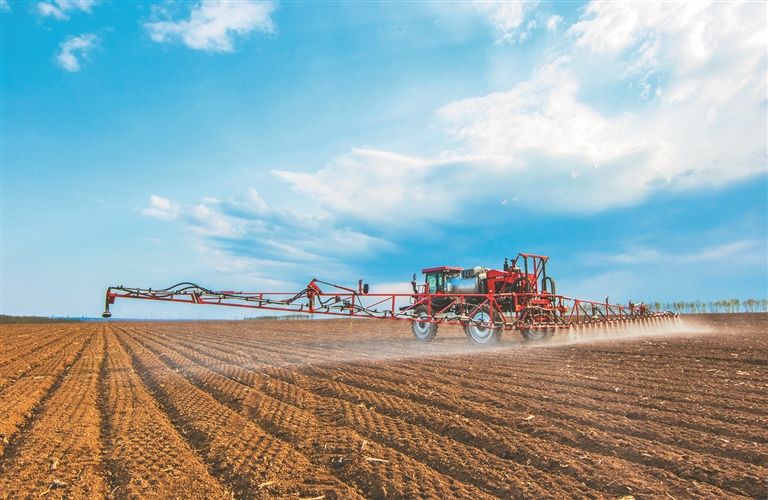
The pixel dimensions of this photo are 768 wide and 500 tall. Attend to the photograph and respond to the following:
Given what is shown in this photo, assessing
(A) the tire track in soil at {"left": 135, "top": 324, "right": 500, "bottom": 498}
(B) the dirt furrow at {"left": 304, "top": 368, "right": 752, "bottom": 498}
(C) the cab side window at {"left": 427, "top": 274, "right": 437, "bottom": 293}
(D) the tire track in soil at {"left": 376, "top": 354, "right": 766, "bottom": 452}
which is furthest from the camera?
(C) the cab side window at {"left": 427, "top": 274, "right": 437, "bottom": 293}

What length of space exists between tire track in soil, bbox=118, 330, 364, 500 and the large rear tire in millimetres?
9131

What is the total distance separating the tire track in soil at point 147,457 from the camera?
11.2 feet

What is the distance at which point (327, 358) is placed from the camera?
35.6 feet

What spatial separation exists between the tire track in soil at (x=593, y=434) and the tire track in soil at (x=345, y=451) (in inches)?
56.6

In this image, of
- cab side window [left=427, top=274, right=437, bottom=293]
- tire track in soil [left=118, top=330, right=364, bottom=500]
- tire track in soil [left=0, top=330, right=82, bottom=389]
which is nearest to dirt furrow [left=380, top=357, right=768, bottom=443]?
tire track in soil [left=118, top=330, right=364, bottom=500]

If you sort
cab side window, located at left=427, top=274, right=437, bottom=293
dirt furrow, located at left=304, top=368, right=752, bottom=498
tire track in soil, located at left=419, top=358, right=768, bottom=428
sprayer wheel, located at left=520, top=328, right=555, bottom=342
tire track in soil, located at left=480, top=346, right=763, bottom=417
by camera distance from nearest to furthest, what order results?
dirt furrow, located at left=304, top=368, right=752, bottom=498, tire track in soil, located at left=419, top=358, right=768, bottom=428, tire track in soil, located at left=480, top=346, right=763, bottom=417, sprayer wheel, located at left=520, top=328, right=555, bottom=342, cab side window, located at left=427, top=274, right=437, bottom=293

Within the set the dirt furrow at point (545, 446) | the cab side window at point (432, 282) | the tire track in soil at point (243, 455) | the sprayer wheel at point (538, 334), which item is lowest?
the tire track in soil at point (243, 455)

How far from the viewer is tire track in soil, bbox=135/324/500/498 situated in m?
3.23

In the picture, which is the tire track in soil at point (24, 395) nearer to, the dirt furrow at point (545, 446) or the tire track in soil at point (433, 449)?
the tire track in soil at point (433, 449)

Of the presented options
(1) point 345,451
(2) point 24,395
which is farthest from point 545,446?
(2) point 24,395

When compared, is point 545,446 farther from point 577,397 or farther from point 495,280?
point 495,280

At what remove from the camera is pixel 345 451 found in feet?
13.1

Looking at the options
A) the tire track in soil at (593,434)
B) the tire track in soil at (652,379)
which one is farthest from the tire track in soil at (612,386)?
the tire track in soil at (593,434)

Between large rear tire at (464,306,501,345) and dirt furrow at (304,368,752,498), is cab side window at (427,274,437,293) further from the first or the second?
dirt furrow at (304,368,752,498)
